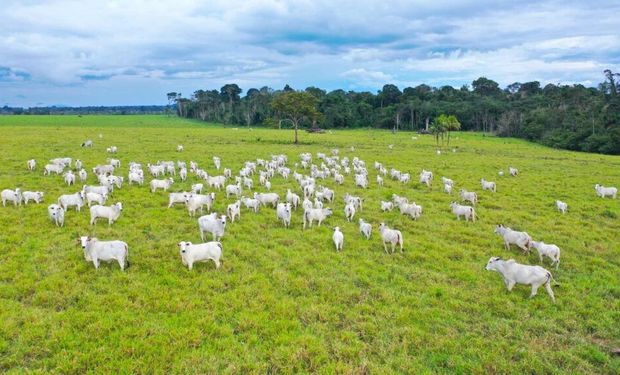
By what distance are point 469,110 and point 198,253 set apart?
106 metres

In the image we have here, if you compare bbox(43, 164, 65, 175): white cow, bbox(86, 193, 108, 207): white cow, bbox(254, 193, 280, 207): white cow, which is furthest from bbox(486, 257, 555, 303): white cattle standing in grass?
bbox(43, 164, 65, 175): white cow

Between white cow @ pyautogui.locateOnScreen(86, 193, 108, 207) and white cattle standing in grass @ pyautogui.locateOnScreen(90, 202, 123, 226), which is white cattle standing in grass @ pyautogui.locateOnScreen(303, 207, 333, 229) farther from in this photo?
white cow @ pyautogui.locateOnScreen(86, 193, 108, 207)

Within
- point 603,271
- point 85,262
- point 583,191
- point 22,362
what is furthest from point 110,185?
point 583,191

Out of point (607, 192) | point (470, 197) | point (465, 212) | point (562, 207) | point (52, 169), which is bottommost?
point (562, 207)

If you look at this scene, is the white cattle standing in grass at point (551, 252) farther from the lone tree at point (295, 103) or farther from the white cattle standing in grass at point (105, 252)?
the lone tree at point (295, 103)

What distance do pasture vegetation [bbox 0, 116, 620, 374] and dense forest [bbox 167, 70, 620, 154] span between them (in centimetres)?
4487

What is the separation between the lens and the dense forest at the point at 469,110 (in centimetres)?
6925

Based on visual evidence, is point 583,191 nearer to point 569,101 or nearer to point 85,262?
point 85,262

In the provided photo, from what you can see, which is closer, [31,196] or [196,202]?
[196,202]

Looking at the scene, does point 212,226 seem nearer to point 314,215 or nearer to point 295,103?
point 314,215

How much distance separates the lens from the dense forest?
69250 mm

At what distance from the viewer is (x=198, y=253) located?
39.7 ft

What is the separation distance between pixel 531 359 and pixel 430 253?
601cm

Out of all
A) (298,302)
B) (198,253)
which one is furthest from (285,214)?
(298,302)
